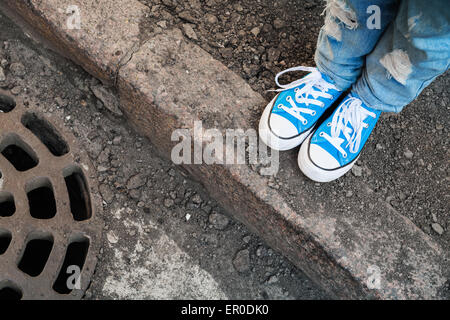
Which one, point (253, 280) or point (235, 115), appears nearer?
point (235, 115)

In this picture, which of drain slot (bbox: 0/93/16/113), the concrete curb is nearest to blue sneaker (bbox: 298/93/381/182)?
the concrete curb

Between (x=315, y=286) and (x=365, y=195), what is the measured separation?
46 centimetres

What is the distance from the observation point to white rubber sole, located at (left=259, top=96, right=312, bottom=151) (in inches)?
58.7

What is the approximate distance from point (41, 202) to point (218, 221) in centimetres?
82

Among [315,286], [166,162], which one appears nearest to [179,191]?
[166,162]

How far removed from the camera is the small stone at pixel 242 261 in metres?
1.70

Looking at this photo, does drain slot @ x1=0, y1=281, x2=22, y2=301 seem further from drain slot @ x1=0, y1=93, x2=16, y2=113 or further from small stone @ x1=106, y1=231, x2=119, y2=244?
drain slot @ x1=0, y1=93, x2=16, y2=113

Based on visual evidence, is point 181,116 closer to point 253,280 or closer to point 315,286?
point 253,280

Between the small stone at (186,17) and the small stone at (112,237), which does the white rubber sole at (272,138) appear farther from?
the small stone at (112,237)

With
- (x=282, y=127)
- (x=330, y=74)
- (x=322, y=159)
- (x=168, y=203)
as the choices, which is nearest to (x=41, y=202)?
(x=168, y=203)

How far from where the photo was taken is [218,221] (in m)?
1.76

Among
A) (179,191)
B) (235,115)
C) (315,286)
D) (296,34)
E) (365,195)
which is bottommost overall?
(315,286)

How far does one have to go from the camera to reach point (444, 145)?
5.69 ft

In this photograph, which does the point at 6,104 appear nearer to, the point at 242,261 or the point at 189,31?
the point at 189,31
